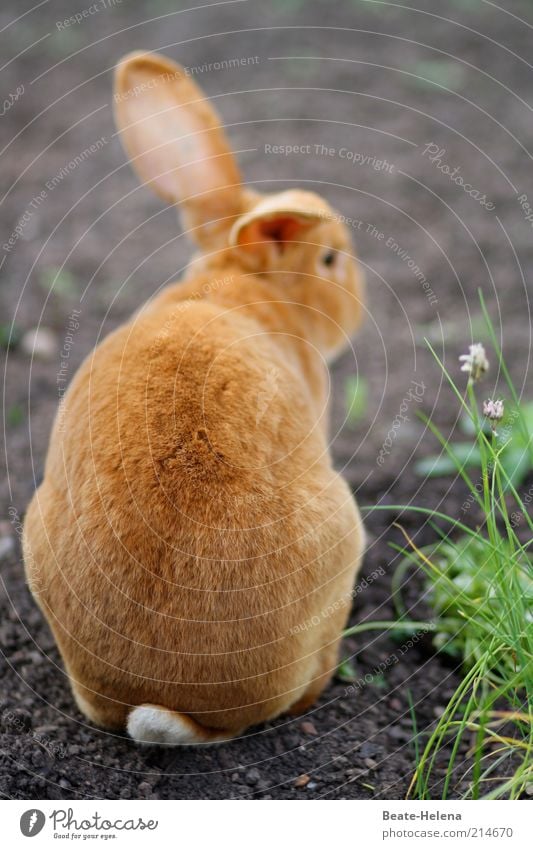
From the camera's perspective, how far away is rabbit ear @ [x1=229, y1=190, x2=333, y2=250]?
2701 mm

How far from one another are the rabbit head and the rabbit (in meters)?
0.35

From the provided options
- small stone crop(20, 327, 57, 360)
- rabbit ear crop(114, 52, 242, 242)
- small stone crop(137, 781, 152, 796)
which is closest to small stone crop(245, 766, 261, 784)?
small stone crop(137, 781, 152, 796)

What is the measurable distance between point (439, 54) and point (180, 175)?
11.5 ft

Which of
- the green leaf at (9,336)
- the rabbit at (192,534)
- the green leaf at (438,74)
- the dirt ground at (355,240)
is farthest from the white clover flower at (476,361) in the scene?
the green leaf at (438,74)

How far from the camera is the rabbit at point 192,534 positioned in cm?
223

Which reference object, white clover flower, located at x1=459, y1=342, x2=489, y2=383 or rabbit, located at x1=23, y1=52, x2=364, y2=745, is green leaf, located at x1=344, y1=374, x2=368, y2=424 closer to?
rabbit, located at x1=23, y1=52, x2=364, y2=745

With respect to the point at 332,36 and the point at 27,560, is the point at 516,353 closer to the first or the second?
the point at 27,560

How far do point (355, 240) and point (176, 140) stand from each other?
2.01m

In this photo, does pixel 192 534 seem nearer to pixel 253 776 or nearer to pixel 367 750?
pixel 253 776

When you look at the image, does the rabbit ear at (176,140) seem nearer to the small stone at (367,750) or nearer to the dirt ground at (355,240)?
the dirt ground at (355,240)

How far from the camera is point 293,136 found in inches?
223

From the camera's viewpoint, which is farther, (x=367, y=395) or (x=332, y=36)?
(x=332, y=36)

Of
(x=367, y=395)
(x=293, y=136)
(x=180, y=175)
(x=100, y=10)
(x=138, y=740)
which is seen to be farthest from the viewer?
(x=100, y=10)
